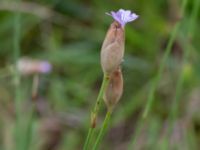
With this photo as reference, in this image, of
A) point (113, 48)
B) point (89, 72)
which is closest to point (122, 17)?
point (113, 48)

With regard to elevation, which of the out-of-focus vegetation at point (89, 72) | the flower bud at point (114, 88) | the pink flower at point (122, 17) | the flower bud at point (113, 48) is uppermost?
the pink flower at point (122, 17)

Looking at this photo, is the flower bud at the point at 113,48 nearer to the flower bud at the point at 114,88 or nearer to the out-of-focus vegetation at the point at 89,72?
the flower bud at the point at 114,88

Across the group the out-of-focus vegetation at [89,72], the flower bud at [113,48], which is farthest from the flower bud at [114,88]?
the out-of-focus vegetation at [89,72]

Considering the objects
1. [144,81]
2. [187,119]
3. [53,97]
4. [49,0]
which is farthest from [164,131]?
[49,0]

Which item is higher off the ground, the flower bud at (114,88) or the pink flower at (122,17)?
the pink flower at (122,17)

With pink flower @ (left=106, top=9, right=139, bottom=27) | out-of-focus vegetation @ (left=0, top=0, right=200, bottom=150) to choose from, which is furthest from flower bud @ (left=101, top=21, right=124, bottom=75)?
out-of-focus vegetation @ (left=0, top=0, right=200, bottom=150)

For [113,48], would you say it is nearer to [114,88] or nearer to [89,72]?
[114,88]
